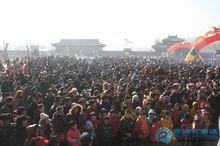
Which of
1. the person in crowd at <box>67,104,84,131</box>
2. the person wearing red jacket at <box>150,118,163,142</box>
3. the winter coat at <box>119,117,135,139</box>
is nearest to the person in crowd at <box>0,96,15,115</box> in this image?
the person in crowd at <box>67,104,84,131</box>

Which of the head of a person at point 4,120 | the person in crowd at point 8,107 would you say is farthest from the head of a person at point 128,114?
the head of a person at point 4,120

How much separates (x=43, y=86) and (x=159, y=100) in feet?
18.5

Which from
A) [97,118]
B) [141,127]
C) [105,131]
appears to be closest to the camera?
[105,131]

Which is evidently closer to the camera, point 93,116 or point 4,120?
point 4,120

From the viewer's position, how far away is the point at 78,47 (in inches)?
3716

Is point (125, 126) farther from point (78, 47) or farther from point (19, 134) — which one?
point (78, 47)

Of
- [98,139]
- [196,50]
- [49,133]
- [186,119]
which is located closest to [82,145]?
[49,133]

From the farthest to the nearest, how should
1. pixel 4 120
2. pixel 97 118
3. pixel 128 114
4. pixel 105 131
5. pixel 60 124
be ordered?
1. pixel 128 114
2. pixel 97 118
3. pixel 105 131
4. pixel 60 124
5. pixel 4 120

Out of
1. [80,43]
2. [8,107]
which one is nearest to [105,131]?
[8,107]

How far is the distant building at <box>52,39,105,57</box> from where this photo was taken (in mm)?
91875

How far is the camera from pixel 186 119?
10773 millimetres

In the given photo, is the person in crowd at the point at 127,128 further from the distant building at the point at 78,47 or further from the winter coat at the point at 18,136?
the distant building at the point at 78,47

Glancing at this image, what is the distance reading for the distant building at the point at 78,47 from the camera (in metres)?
91.9

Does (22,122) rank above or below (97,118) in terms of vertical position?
above
